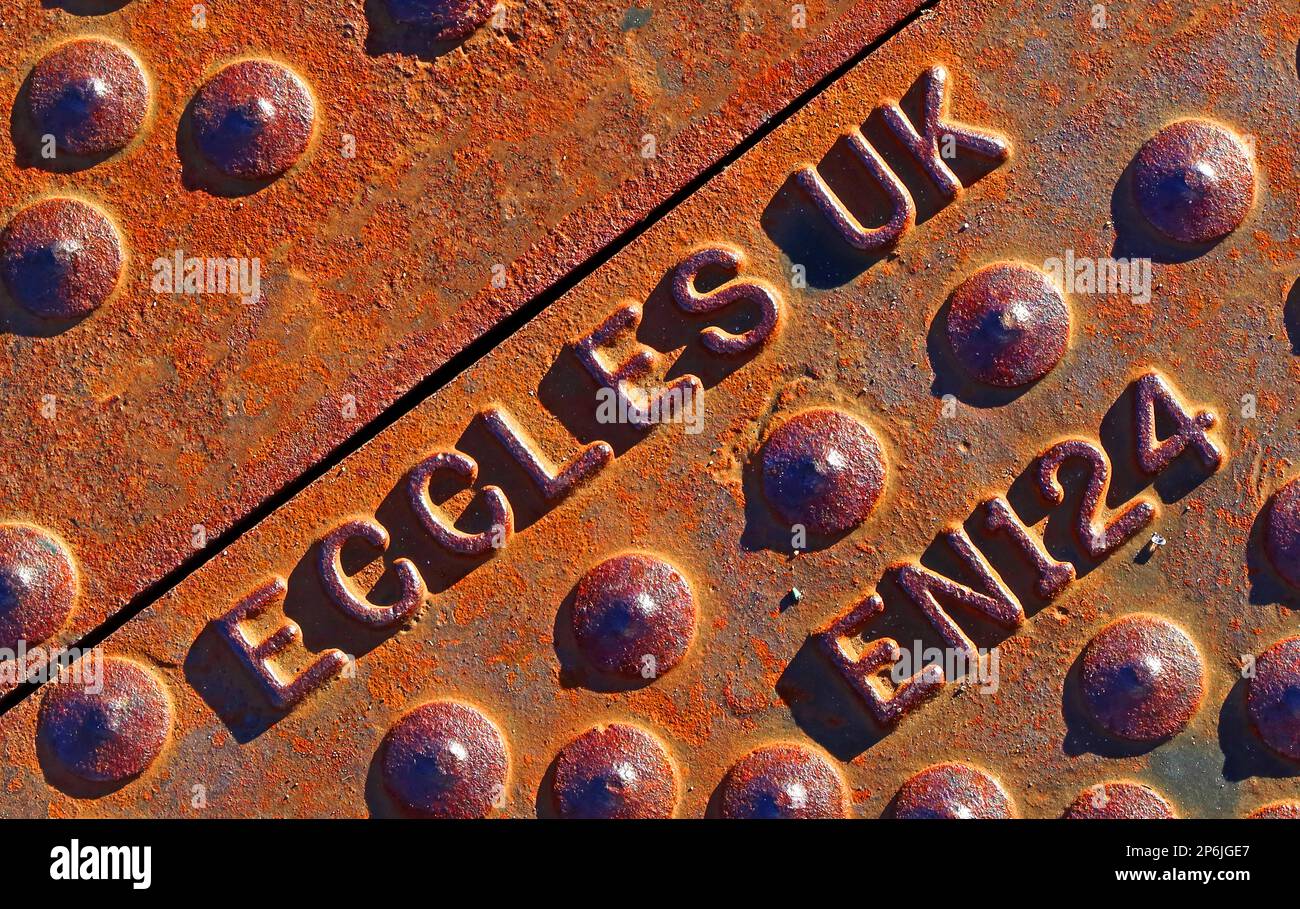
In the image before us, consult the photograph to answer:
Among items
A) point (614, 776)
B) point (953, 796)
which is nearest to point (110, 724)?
point (614, 776)

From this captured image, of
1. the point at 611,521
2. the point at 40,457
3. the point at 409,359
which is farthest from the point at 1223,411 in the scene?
the point at 40,457

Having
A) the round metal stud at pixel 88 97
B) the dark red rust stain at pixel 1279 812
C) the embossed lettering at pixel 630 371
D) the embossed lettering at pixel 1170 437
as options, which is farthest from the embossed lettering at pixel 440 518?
the dark red rust stain at pixel 1279 812

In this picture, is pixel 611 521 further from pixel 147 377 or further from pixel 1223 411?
pixel 1223 411

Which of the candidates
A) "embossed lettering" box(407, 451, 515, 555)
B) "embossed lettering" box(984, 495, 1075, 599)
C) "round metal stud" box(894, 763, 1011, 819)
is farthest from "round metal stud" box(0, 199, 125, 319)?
"round metal stud" box(894, 763, 1011, 819)

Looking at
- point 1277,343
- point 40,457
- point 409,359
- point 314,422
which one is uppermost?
point 1277,343

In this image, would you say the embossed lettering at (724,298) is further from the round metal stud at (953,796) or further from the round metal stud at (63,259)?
the round metal stud at (63,259)

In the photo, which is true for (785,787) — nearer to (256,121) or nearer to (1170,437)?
(1170,437)
